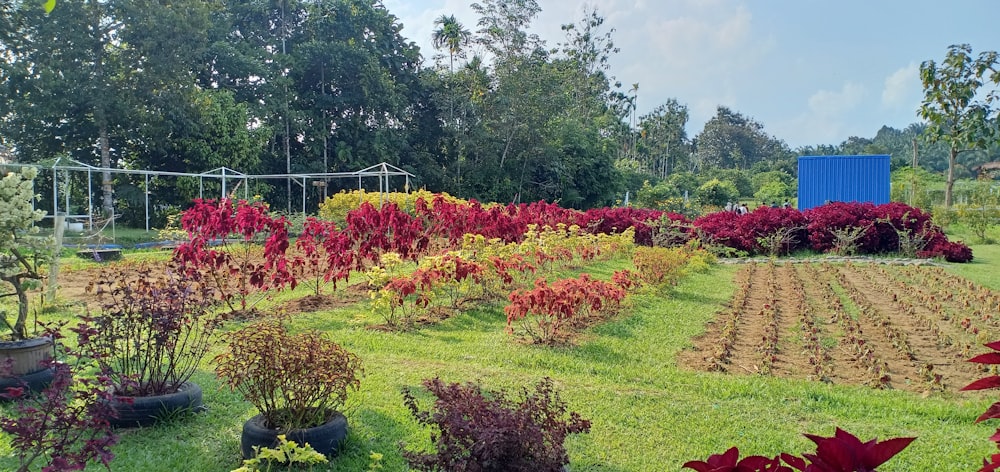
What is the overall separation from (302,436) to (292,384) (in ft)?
0.86

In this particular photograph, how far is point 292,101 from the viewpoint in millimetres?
26484

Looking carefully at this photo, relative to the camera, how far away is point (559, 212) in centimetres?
1303

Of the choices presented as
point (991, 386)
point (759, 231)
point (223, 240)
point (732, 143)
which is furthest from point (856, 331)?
point (732, 143)

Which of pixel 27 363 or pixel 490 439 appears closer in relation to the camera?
pixel 490 439

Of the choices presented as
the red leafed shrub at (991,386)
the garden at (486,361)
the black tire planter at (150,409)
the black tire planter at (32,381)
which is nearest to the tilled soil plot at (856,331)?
the garden at (486,361)

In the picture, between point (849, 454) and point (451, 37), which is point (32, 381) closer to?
point (849, 454)

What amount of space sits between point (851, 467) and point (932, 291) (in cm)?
969

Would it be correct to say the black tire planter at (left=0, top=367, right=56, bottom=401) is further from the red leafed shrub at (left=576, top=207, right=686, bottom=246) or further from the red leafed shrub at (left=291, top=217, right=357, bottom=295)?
the red leafed shrub at (left=576, top=207, right=686, bottom=246)

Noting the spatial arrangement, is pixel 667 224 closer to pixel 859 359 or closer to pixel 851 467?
pixel 859 359

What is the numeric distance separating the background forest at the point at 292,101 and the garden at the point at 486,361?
11410 millimetres

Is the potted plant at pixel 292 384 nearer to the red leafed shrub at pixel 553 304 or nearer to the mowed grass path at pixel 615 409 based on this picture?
the mowed grass path at pixel 615 409

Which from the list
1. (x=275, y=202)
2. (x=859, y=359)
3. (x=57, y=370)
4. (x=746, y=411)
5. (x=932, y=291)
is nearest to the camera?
(x=57, y=370)

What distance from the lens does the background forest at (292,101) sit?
65.9 ft

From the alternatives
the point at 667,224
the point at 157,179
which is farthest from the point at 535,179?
the point at 667,224
